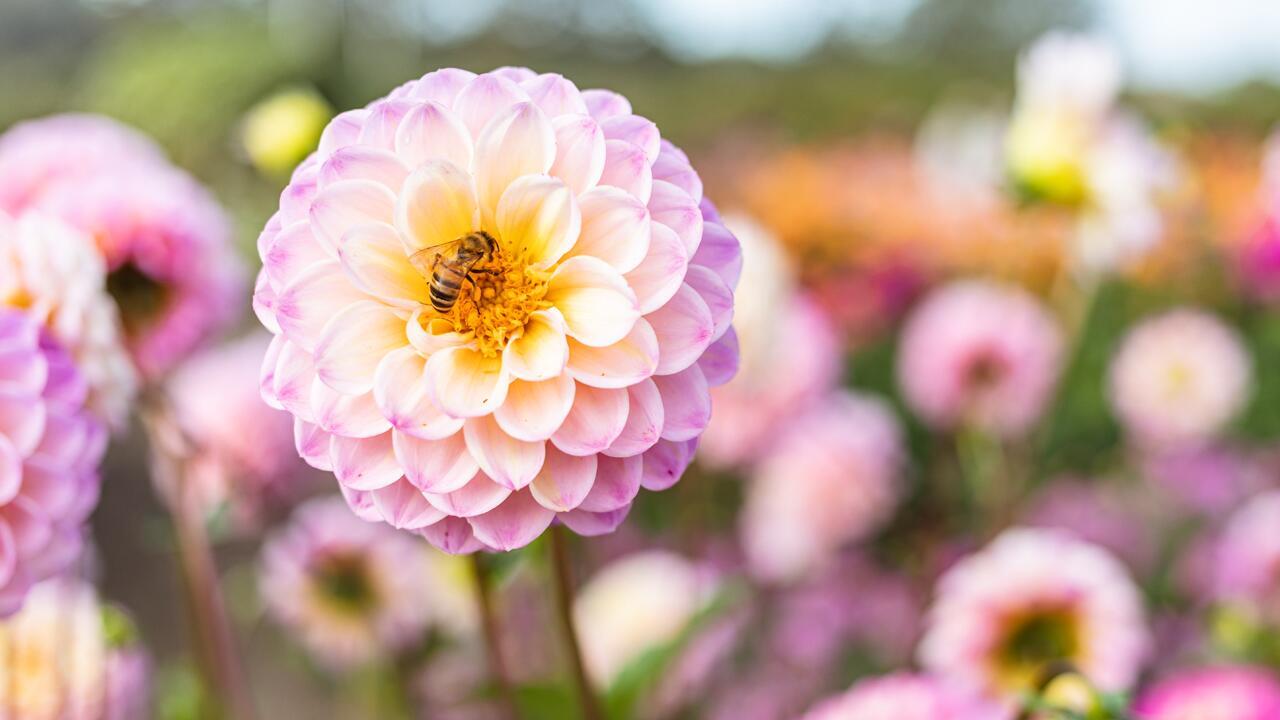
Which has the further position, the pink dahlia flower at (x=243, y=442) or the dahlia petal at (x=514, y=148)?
the pink dahlia flower at (x=243, y=442)

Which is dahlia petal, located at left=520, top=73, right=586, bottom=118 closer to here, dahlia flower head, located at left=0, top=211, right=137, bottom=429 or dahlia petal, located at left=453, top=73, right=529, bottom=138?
dahlia petal, located at left=453, top=73, right=529, bottom=138

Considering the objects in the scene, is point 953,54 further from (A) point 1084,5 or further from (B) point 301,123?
(B) point 301,123

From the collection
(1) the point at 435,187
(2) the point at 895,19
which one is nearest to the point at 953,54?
(2) the point at 895,19

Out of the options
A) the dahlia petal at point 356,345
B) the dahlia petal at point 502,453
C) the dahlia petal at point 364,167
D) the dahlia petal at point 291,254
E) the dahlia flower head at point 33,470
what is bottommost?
the dahlia flower head at point 33,470

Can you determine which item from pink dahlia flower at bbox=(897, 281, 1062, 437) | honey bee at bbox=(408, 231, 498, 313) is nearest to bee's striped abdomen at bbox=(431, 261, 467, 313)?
honey bee at bbox=(408, 231, 498, 313)

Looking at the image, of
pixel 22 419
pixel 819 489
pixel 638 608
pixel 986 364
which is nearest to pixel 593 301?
pixel 22 419

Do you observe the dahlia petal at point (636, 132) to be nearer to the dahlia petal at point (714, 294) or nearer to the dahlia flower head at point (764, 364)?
the dahlia petal at point (714, 294)

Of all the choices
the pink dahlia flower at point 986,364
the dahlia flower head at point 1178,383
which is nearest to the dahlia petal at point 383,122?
the pink dahlia flower at point 986,364
